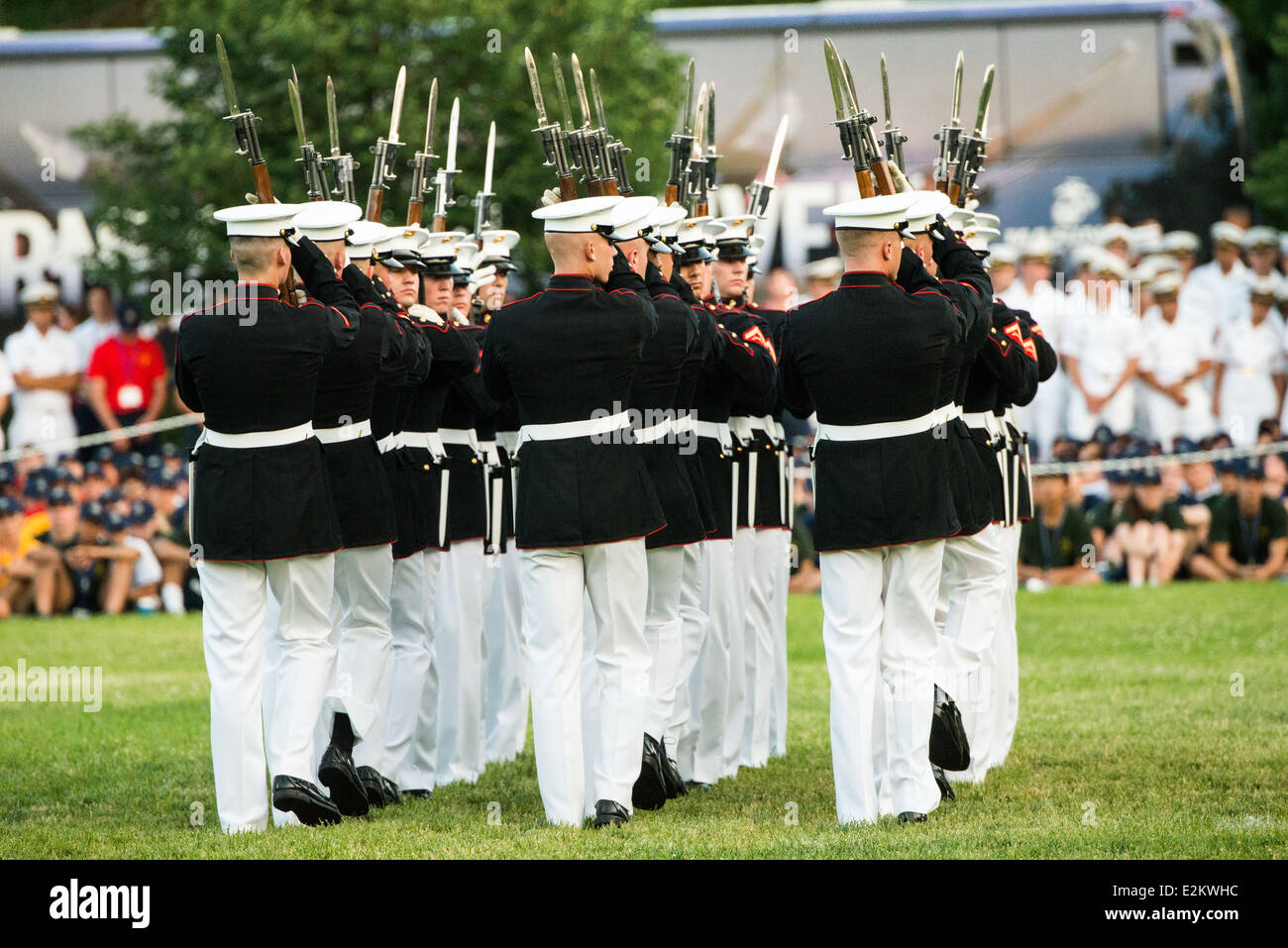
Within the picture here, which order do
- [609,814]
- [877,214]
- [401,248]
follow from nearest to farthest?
1. [877,214]
2. [609,814]
3. [401,248]

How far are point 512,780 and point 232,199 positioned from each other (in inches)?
378

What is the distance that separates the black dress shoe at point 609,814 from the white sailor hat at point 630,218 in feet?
6.89

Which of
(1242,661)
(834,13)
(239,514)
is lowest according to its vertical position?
(1242,661)

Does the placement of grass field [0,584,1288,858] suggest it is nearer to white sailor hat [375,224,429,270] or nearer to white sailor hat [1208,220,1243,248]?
white sailor hat [375,224,429,270]

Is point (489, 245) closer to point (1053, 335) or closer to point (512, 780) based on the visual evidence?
point (512, 780)

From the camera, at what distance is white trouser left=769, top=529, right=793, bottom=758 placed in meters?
9.01

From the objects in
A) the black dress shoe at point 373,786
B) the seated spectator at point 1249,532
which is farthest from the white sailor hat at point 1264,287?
the black dress shoe at point 373,786

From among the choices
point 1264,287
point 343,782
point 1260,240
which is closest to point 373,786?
point 343,782

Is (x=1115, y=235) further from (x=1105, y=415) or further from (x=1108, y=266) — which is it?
(x=1105, y=415)

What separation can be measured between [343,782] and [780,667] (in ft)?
8.18

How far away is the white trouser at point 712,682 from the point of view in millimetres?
8438

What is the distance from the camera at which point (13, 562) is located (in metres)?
15.8
